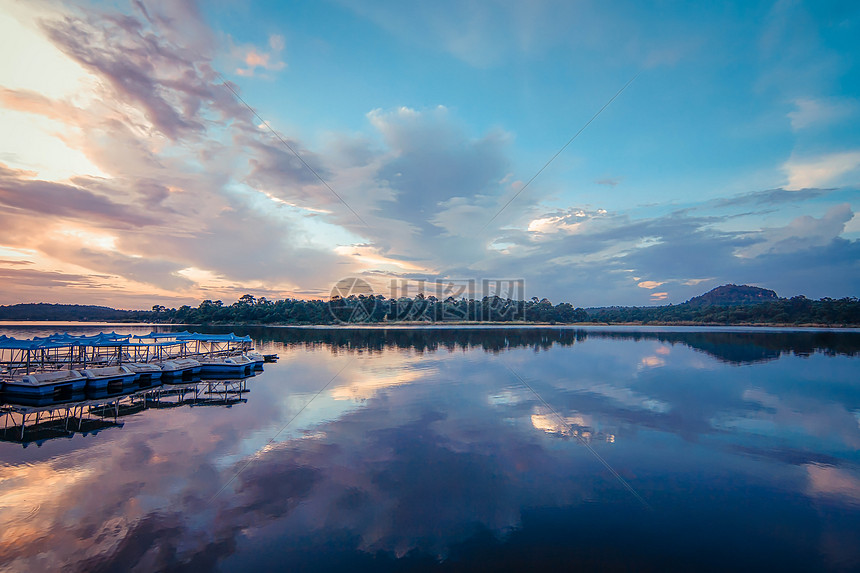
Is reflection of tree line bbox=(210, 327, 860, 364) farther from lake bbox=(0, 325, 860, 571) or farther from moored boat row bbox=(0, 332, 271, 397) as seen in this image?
lake bbox=(0, 325, 860, 571)

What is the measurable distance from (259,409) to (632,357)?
45.6 m

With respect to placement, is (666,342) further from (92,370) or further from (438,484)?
(92,370)

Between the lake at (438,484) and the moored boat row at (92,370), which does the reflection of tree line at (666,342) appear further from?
the lake at (438,484)

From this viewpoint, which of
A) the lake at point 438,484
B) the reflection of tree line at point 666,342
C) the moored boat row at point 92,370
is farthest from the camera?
the reflection of tree line at point 666,342

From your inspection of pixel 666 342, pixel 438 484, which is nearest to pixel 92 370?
pixel 438 484

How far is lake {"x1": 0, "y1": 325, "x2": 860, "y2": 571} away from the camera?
8945 millimetres

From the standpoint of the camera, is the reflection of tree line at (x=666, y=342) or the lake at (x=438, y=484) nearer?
the lake at (x=438, y=484)

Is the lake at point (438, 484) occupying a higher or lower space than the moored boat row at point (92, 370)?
lower

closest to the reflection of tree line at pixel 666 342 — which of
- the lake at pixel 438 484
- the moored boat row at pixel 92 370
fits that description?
the moored boat row at pixel 92 370

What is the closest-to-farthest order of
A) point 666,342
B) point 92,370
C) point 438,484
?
point 438,484 < point 92,370 < point 666,342

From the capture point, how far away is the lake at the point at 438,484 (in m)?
8.95

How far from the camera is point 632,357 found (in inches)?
1965

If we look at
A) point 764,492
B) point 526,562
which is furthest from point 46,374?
point 764,492

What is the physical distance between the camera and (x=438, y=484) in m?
12.4
